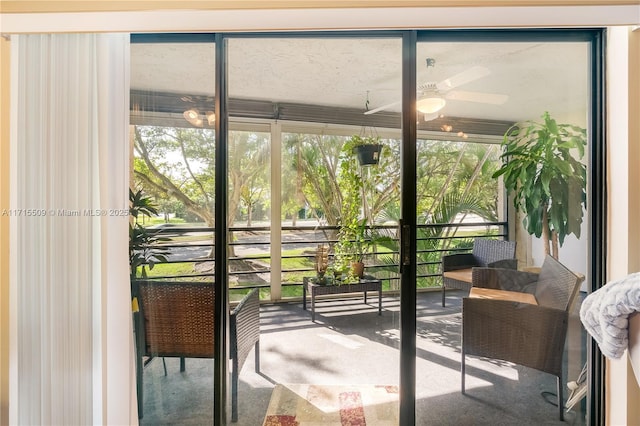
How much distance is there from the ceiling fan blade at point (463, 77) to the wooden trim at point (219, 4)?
0.30 meters

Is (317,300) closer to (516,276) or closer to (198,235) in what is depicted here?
(198,235)

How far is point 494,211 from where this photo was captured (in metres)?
1.89

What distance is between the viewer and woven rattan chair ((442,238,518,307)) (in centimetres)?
189

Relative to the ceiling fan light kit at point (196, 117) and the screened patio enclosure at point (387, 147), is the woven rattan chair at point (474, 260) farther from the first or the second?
the ceiling fan light kit at point (196, 117)

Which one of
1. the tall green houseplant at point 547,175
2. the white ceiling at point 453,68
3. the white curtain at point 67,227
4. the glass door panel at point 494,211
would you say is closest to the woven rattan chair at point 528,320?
the glass door panel at point 494,211

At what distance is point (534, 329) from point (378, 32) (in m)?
1.76

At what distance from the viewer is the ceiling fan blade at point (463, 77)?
183cm

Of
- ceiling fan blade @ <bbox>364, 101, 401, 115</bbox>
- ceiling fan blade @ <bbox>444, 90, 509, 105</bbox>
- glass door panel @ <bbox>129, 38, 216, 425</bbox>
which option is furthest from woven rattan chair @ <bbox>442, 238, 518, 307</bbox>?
glass door panel @ <bbox>129, 38, 216, 425</bbox>

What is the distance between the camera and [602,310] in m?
1.11

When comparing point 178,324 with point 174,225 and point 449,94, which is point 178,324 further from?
point 449,94

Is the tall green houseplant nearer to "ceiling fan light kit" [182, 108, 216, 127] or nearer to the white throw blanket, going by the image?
the white throw blanket

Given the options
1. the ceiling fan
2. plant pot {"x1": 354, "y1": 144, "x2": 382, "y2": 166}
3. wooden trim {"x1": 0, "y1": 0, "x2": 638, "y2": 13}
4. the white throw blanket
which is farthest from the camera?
plant pot {"x1": 354, "y1": 144, "x2": 382, "y2": 166}

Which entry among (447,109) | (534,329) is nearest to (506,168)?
(447,109)

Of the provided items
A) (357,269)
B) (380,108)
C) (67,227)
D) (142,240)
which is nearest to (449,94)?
(380,108)
